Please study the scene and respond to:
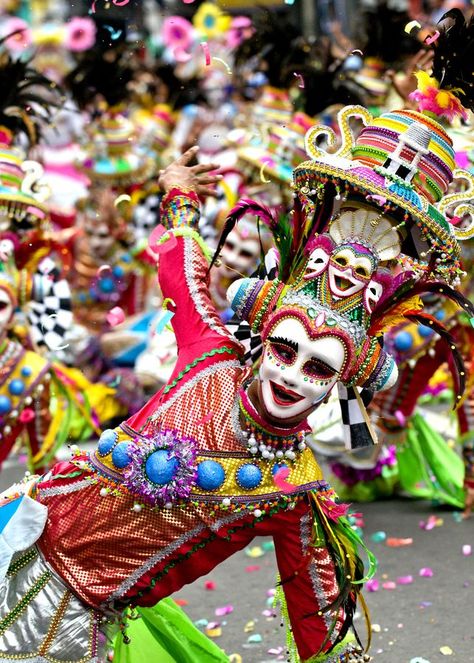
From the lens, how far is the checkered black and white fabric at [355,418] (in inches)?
104

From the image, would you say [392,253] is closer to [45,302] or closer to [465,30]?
[465,30]

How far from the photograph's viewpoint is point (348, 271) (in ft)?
7.95

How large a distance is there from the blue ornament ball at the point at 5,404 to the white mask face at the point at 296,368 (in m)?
2.47

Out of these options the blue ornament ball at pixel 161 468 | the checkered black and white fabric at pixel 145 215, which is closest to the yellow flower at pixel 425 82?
the blue ornament ball at pixel 161 468

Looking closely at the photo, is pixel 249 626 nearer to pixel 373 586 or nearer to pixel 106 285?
pixel 373 586

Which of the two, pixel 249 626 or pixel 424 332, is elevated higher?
pixel 424 332

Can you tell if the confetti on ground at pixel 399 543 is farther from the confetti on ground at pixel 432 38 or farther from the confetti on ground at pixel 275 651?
the confetti on ground at pixel 432 38

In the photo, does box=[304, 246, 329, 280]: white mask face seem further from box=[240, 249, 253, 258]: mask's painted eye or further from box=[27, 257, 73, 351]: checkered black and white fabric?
box=[240, 249, 253, 258]: mask's painted eye

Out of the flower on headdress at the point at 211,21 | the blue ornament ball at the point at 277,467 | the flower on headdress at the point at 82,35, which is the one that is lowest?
the blue ornament ball at the point at 277,467

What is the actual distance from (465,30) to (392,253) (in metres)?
0.60

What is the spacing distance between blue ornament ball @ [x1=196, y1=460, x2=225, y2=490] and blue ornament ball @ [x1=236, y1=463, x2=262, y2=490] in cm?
A: 4

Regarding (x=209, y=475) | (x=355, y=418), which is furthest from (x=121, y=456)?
(x=355, y=418)

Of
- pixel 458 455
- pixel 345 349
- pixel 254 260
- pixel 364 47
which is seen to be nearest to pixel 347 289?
pixel 345 349

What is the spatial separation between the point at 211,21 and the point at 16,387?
6.01 metres
